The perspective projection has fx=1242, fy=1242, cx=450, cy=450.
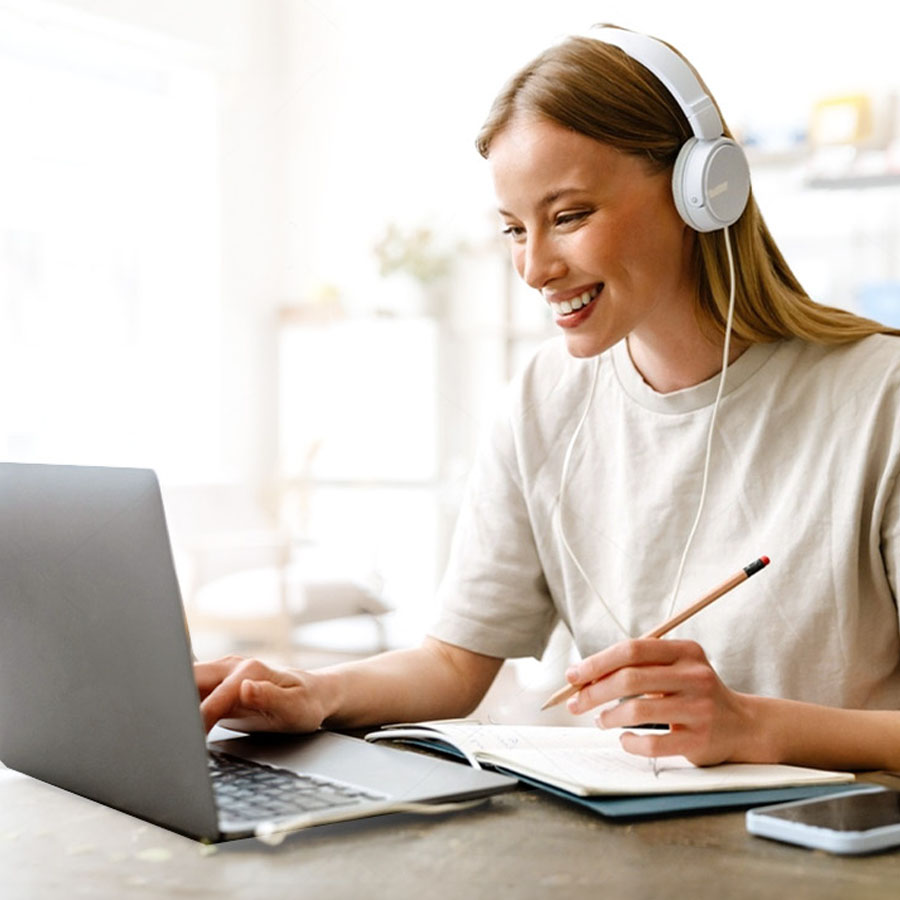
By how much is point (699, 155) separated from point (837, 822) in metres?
0.54

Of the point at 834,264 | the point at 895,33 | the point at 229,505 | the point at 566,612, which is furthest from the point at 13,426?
the point at 566,612

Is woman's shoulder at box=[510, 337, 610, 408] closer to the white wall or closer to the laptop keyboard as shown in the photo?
the laptop keyboard

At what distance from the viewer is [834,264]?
10.6 feet

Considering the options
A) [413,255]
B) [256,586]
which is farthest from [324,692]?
[413,255]

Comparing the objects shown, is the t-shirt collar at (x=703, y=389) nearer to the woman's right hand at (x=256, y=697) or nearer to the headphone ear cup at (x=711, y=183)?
the headphone ear cup at (x=711, y=183)

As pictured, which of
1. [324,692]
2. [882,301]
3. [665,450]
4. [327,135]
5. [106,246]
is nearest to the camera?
Result: [324,692]

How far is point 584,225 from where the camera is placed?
0.98 meters

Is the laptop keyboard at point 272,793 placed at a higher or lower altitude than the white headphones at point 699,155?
lower

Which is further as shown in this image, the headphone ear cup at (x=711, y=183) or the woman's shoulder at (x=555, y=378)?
the woman's shoulder at (x=555, y=378)

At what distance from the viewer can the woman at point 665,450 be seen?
0.98m

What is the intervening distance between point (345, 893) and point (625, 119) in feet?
2.16

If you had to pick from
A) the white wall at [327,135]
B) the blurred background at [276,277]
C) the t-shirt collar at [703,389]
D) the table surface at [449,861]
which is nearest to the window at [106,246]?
the blurred background at [276,277]

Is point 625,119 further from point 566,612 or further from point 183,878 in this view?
point 183,878

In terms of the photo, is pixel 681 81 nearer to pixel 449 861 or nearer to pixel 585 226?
pixel 585 226
